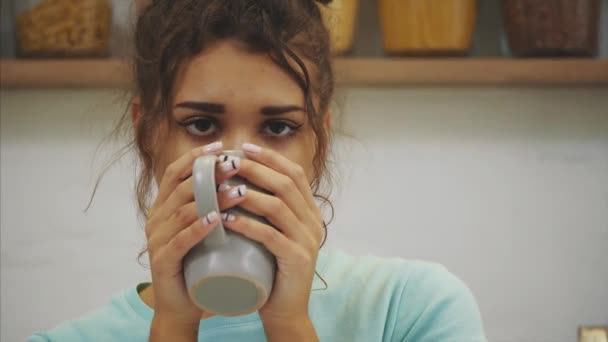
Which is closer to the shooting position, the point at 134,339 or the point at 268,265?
the point at 268,265

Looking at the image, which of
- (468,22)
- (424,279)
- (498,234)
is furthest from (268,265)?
(498,234)

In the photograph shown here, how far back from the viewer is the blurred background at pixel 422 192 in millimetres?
1616

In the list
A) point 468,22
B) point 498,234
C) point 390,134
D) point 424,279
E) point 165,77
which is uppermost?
point 165,77

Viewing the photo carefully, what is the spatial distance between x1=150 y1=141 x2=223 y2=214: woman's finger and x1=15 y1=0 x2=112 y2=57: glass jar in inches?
33.0

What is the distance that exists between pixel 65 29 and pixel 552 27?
0.92 meters

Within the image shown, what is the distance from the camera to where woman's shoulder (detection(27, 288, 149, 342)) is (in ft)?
3.10

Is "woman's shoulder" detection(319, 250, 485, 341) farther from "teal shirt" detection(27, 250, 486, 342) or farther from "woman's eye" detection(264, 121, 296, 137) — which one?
"woman's eye" detection(264, 121, 296, 137)

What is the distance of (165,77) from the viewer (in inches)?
34.0

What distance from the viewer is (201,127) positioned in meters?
0.79

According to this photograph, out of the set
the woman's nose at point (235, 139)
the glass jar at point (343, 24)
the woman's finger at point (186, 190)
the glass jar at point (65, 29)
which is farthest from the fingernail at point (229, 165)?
the glass jar at point (65, 29)

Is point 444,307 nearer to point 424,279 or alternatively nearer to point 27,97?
point 424,279

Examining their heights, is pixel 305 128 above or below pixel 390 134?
above

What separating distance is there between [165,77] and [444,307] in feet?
1.38

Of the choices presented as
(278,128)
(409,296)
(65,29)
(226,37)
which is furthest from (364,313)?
(65,29)
